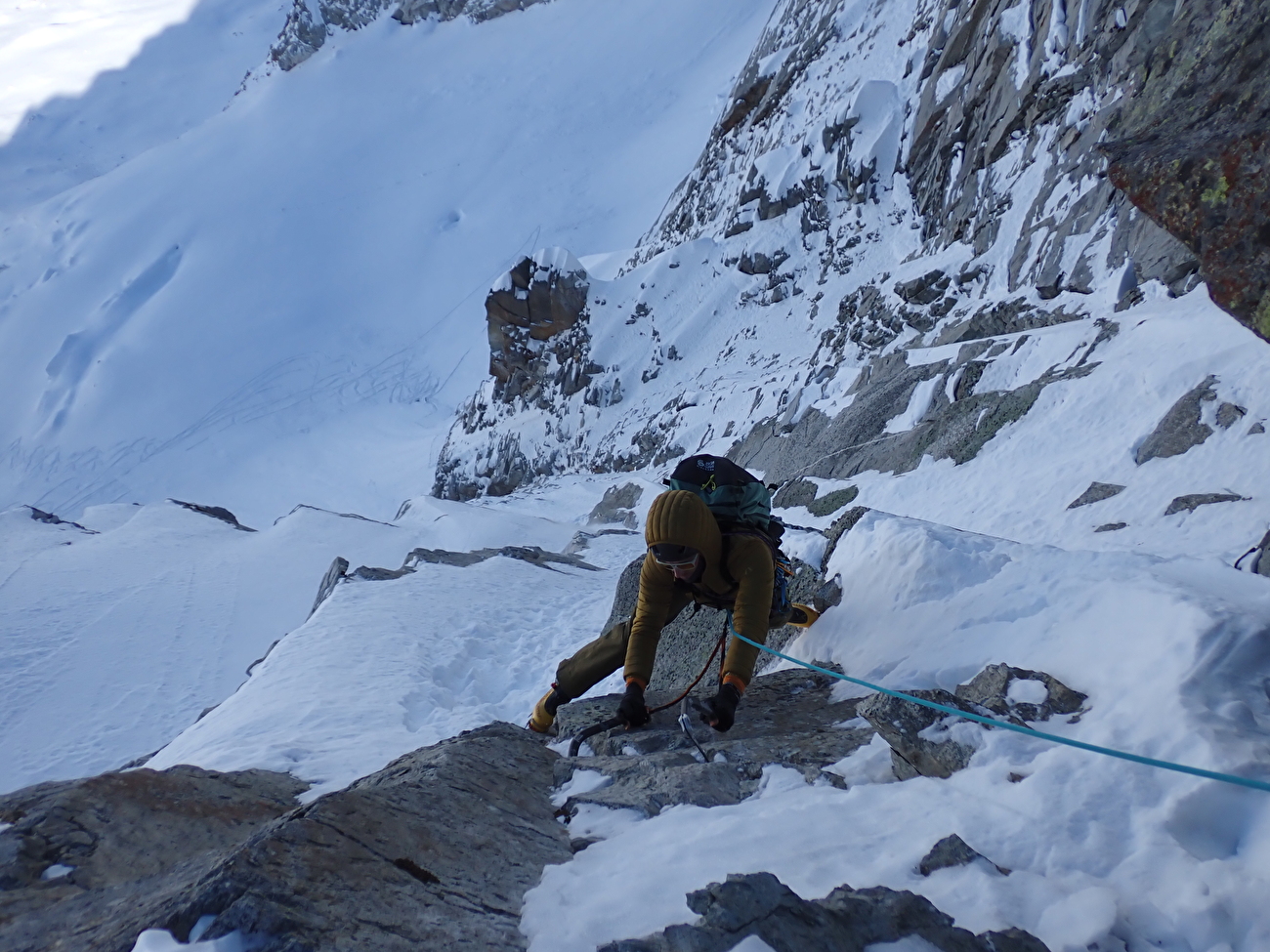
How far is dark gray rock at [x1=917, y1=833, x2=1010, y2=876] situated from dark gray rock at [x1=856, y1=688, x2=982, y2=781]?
0.50m

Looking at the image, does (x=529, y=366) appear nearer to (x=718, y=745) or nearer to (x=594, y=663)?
(x=594, y=663)

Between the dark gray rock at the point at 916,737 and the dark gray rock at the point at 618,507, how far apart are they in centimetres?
1594

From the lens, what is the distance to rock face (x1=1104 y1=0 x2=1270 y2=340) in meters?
Result: 3.33

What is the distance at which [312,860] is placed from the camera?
7.61 ft

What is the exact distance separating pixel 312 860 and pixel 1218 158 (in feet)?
14.1

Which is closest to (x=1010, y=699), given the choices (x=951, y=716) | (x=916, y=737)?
(x=951, y=716)

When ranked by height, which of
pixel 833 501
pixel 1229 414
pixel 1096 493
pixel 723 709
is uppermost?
pixel 723 709

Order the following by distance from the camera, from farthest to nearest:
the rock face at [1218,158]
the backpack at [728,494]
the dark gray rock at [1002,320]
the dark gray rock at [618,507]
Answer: the dark gray rock at [618,507] → the dark gray rock at [1002,320] → the backpack at [728,494] → the rock face at [1218,158]

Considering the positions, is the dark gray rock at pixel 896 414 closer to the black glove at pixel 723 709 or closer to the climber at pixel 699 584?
the climber at pixel 699 584

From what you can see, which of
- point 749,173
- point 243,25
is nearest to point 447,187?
point 749,173

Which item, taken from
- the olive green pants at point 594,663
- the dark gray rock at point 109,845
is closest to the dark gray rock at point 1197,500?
the olive green pants at point 594,663

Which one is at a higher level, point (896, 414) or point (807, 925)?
point (807, 925)

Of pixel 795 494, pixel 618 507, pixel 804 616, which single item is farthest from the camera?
pixel 618 507

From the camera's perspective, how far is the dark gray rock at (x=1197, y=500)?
643 cm
